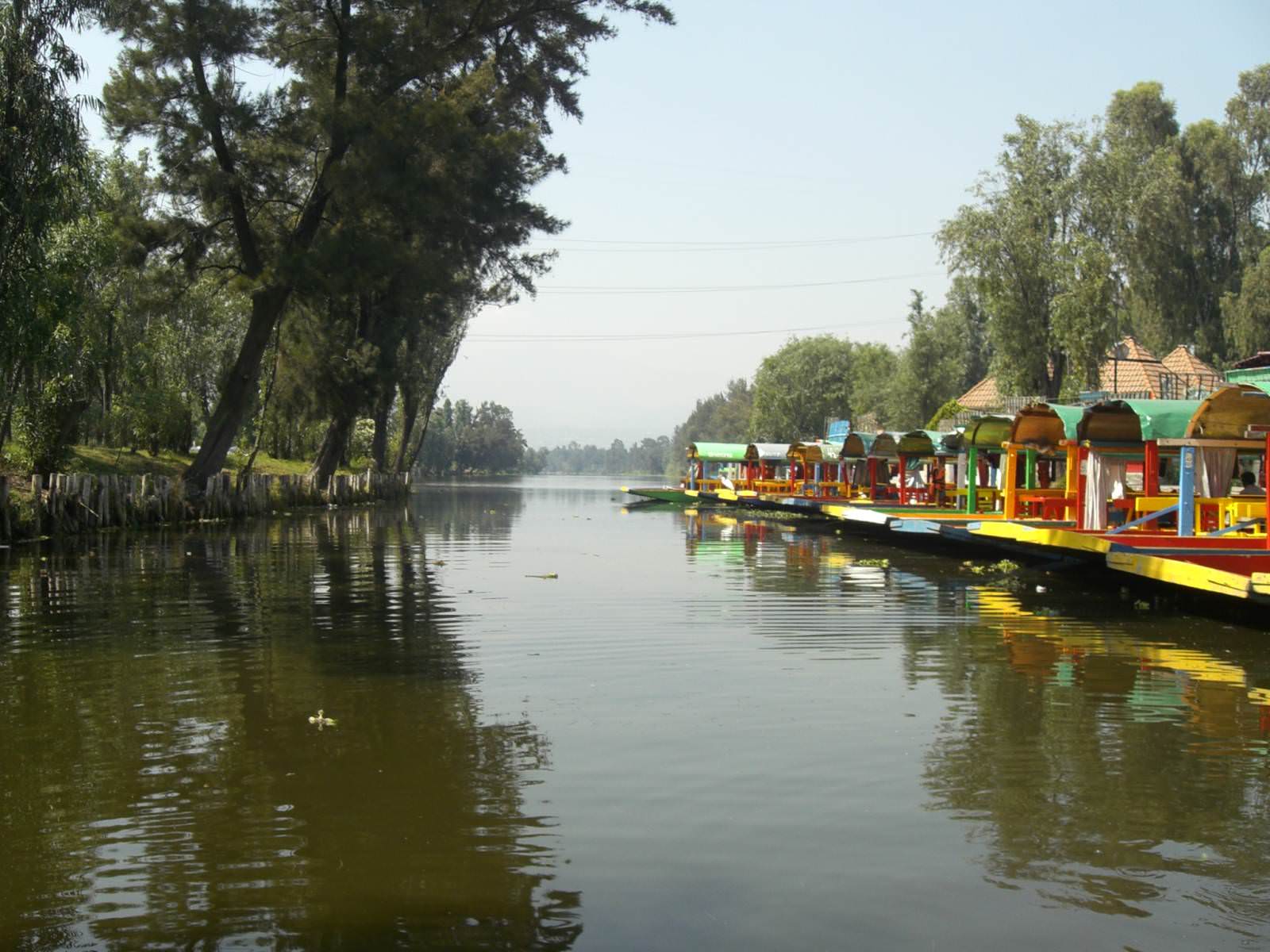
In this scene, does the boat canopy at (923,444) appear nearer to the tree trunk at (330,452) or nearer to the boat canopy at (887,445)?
the boat canopy at (887,445)

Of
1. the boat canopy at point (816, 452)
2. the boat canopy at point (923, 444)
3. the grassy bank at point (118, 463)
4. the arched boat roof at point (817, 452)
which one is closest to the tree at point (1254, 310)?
the arched boat roof at point (817, 452)

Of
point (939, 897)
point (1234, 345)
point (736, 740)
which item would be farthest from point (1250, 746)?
point (1234, 345)

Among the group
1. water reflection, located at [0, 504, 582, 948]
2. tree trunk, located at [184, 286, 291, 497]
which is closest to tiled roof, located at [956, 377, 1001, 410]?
tree trunk, located at [184, 286, 291, 497]

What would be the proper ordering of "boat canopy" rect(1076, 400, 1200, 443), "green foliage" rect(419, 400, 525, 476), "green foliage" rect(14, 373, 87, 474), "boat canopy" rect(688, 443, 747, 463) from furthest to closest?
"green foliage" rect(419, 400, 525, 476)
"boat canopy" rect(688, 443, 747, 463)
"green foliage" rect(14, 373, 87, 474)
"boat canopy" rect(1076, 400, 1200, 443)

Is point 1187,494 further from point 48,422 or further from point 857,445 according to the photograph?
point 857,445

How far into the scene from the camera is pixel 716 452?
210 feet

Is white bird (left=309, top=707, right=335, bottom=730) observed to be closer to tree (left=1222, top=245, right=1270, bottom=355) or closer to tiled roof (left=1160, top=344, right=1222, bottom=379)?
tiled roof (left=1160, top=344, right=1222, bottom=379)

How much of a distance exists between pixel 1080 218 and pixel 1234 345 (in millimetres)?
10682

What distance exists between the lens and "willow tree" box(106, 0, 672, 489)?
28547 millimetres

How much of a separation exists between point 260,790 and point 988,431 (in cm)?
2488

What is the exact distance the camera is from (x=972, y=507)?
28.7 m

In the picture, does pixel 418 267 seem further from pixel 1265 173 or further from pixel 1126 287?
pixel 1265 173

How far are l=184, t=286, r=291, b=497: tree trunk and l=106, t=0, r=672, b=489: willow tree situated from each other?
0.04 metres

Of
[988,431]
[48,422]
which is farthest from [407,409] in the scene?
[988,431]
